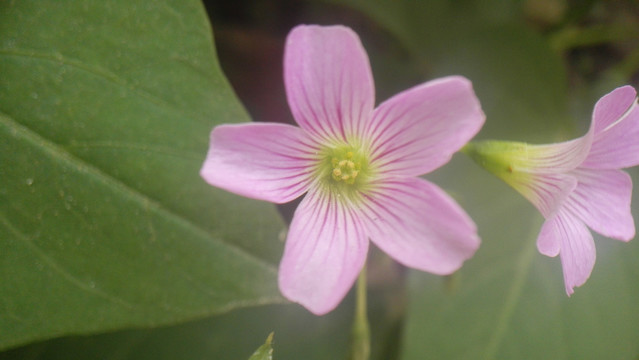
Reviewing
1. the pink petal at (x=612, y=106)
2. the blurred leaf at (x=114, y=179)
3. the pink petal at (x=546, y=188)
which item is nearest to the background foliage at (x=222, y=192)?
the blurred leaf at (x=114, y=179)

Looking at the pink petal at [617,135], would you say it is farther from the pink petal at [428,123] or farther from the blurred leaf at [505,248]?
the blurred leaf at [505,248]

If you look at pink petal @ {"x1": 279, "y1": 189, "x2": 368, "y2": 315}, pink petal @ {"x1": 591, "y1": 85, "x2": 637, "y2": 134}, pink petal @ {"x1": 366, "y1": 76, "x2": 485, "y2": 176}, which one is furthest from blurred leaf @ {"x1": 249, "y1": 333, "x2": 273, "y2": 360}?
pink petal @ {"x1": 591, "y1": 85, "x2": 637, "y2": 134}

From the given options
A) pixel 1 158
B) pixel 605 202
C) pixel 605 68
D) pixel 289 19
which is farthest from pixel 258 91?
pixel 605 68

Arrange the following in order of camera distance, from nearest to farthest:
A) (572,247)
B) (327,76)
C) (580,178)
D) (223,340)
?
(327,76), (572,247), (580,178), (223,340)

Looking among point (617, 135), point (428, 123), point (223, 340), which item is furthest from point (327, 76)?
point (223, 340)

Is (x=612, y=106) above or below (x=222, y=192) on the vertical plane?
above

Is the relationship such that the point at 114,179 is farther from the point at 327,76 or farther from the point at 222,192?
the point at 327,76
